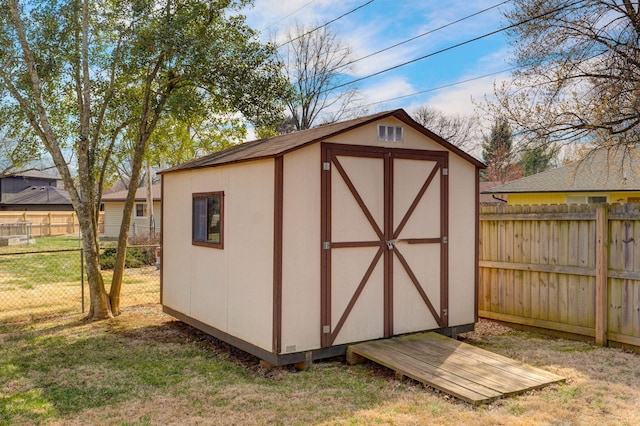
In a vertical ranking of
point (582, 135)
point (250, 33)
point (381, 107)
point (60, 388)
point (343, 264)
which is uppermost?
point (381, 107)

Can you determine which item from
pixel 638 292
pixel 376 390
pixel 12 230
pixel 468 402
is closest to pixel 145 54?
pixel 376 390

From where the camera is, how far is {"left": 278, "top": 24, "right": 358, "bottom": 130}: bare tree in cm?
2570

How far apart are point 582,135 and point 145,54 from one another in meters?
7.56

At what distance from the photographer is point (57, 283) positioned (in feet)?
37.2

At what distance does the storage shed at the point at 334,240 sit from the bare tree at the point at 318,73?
19.9 m

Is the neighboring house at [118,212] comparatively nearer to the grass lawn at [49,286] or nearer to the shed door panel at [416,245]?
the grass lawn at [49,286]

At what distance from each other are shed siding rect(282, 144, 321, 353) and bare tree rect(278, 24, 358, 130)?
20.8m

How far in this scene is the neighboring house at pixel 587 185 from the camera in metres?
13.3

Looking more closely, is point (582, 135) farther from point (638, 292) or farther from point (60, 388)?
point (60, 388)

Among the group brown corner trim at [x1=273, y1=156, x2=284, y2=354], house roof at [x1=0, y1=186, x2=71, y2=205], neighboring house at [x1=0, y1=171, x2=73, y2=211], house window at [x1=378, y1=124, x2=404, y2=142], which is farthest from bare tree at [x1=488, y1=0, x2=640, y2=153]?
house roof at [x1=0, y1=186, x2=71, y2=205]

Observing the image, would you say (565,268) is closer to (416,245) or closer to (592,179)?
(416,245)

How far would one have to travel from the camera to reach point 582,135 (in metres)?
9.19

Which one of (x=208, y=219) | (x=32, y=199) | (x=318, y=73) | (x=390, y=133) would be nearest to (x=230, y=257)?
(x=208, y=219)

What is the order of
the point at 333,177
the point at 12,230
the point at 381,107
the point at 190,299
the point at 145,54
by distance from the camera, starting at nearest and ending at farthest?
1. the point at 333,177
2. the point at 190,299
3. the point at 145,54
4. the point at 12,230
5. the point at 381,107
